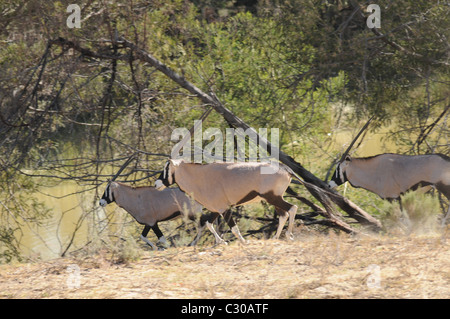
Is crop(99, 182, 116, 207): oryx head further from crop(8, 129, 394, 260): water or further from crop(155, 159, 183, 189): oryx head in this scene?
crop(8, 129, 394, 260): water

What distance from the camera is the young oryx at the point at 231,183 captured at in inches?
291

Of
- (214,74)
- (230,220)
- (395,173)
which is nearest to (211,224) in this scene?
(230,220)

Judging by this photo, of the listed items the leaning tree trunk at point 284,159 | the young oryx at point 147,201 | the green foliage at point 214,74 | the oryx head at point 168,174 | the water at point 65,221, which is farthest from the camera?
the water at point 65,221

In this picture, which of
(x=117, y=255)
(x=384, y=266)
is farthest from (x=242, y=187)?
(x=384, y=266)

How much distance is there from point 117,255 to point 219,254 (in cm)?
102

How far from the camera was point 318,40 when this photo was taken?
997cm

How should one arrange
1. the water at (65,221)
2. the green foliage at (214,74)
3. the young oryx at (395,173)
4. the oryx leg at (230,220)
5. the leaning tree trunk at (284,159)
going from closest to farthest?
the oryx leg at (230,220) < the young oryx at (395,173) < the leaning tree trunk at (284,159) < the green foliage at (214,74) < the water at (65,221)

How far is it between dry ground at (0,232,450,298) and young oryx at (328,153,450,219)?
1.46 metres

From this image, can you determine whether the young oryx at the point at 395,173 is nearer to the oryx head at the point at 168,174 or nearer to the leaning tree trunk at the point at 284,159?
the leaning tree trunk at the point at 284,159

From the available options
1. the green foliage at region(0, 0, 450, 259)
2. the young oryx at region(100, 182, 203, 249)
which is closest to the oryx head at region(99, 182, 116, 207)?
the young oryx at region(100, 182, 203, 249)

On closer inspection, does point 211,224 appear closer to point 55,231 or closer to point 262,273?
point 262,273

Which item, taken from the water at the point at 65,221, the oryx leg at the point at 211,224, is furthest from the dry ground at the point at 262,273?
the water at the point at 65,221

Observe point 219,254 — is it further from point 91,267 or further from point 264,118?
point 264,118
